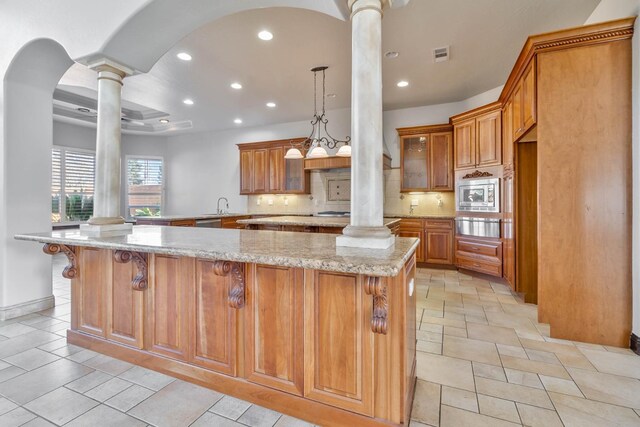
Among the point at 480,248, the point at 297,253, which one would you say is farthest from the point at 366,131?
the point at 480,248

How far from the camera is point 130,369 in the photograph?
6.87 ft

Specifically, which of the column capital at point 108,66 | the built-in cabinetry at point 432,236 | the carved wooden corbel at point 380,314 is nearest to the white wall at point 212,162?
the built-in cabinetry at point 432,236

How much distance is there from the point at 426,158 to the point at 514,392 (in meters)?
4.29

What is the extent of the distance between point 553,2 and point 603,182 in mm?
1739

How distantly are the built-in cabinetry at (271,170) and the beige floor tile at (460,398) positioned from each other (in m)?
5.00

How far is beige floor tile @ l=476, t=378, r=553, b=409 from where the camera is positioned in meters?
1.75

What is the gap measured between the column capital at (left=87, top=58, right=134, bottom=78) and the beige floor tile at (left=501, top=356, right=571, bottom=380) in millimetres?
3709

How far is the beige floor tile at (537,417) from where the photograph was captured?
157 centimetres

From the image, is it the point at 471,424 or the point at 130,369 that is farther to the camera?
the point at 130,369

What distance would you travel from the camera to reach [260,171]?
6.87 metres

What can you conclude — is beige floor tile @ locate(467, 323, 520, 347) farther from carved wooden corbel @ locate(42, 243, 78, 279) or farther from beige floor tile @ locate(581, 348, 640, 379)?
carved wooden corbel @ locate(42, 243, 78, 279)

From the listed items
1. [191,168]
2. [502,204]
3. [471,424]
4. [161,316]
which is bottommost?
[471,424]

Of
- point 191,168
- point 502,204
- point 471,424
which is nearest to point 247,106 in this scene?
point 191,168

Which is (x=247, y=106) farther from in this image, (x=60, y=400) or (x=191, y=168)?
(x=60, y=400)
